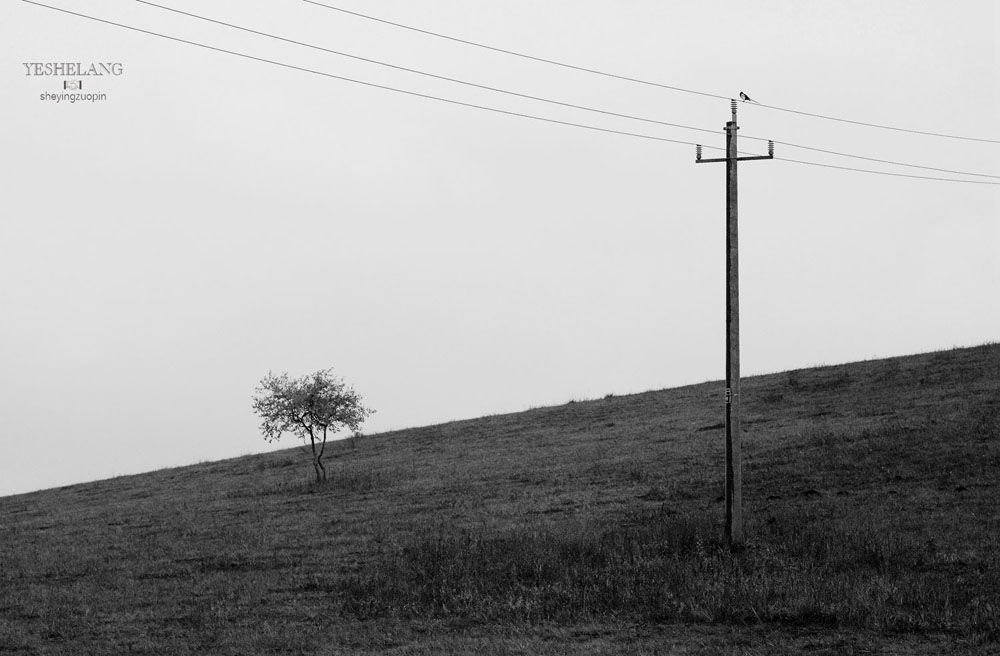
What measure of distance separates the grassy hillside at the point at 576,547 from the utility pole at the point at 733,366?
1065 millimetres

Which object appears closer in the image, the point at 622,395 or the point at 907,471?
the point at 907,471

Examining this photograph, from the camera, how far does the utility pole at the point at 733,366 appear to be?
2441 cm

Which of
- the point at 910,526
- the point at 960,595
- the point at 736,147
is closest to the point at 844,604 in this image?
the point at 960,595

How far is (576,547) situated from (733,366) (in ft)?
21.8

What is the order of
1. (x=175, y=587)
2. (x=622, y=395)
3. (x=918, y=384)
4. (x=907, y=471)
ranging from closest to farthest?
1. (x=175, y=587)
2. (x=907, y=471)
3. (x=918, y=384)
4. (x=622, y=395)

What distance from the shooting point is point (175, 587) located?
2508 centimetres

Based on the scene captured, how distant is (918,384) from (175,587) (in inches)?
1568

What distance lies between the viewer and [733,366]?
24500 millimetres

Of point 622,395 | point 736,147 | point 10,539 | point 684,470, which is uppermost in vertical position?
point 736,147

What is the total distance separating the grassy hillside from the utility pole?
3.49 ft

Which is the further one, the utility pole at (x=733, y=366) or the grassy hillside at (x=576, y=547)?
the utility pole at (x=733, y=366)

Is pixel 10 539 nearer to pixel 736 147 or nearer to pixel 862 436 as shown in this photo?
pixel 736 147

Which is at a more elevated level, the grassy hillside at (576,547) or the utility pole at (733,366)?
the utility pole at (733,366)

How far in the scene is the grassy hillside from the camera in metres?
18.4
